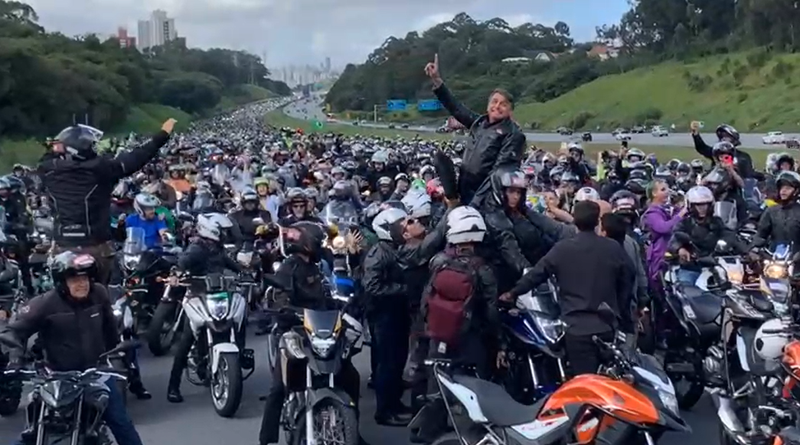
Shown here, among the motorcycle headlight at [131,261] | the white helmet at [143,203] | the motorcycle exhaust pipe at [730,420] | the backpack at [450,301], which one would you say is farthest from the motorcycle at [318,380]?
the white helmet at [143,203]

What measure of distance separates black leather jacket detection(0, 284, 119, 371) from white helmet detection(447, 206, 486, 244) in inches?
94.0

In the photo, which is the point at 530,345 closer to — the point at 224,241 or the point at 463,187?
the point at 463,187

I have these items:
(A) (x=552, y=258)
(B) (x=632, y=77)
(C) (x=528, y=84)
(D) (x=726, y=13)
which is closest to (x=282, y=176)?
(A) (x=552, y=258)

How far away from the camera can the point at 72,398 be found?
21.8 feet

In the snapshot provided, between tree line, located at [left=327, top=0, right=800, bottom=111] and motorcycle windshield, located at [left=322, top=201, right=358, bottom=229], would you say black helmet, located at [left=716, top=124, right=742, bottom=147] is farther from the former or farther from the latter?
tree line, located at [left=327, top=0, right=800, bottom=111]

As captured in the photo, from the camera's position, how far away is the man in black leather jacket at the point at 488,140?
29.2 ft

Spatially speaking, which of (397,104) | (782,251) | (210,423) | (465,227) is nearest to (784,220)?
(782,251)

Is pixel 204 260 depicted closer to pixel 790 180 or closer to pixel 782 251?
pixel 782 251

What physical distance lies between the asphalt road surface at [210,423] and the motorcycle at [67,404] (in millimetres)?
2382

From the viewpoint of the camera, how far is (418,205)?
10.1 meters

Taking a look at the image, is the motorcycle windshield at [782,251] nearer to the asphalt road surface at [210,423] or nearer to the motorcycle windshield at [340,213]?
the asphalt road surface at [210,423]

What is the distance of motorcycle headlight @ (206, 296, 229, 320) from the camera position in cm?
999

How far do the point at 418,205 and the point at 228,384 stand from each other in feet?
7.23

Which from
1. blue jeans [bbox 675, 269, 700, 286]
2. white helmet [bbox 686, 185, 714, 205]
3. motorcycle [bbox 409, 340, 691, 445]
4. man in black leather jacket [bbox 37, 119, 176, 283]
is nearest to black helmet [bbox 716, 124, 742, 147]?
white helmet [bbox 686, 185, 714, 205]
